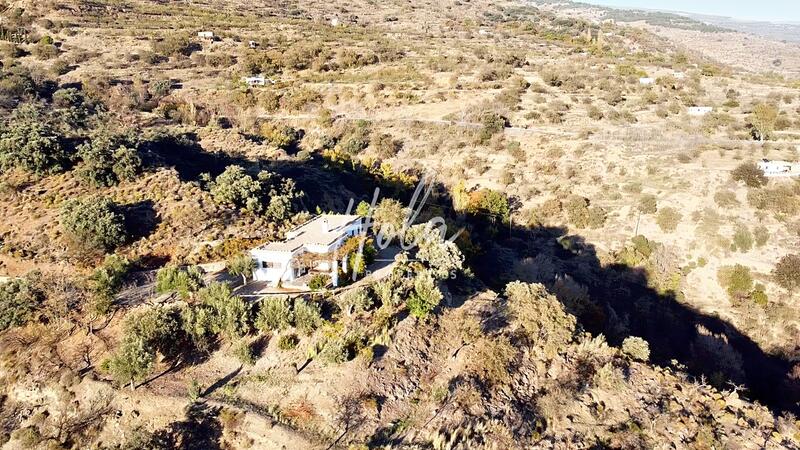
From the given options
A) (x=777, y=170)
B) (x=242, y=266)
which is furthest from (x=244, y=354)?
(x=777, y=170)

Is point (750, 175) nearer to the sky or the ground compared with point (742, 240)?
nearer to the sky

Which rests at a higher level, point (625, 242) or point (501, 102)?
point (501, 102)

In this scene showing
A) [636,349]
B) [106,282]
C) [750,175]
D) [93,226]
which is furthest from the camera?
[750,175]

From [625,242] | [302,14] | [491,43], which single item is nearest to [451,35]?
[491,43]

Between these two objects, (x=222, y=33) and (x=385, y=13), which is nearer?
(x=222, y=33)

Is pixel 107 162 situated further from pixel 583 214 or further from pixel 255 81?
pixel 255 81

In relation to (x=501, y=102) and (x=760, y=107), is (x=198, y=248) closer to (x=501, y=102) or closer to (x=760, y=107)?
(x=501, y=102)

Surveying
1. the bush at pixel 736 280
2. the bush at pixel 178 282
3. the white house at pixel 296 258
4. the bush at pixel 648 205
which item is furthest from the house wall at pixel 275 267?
the bush at pixel 648 205
